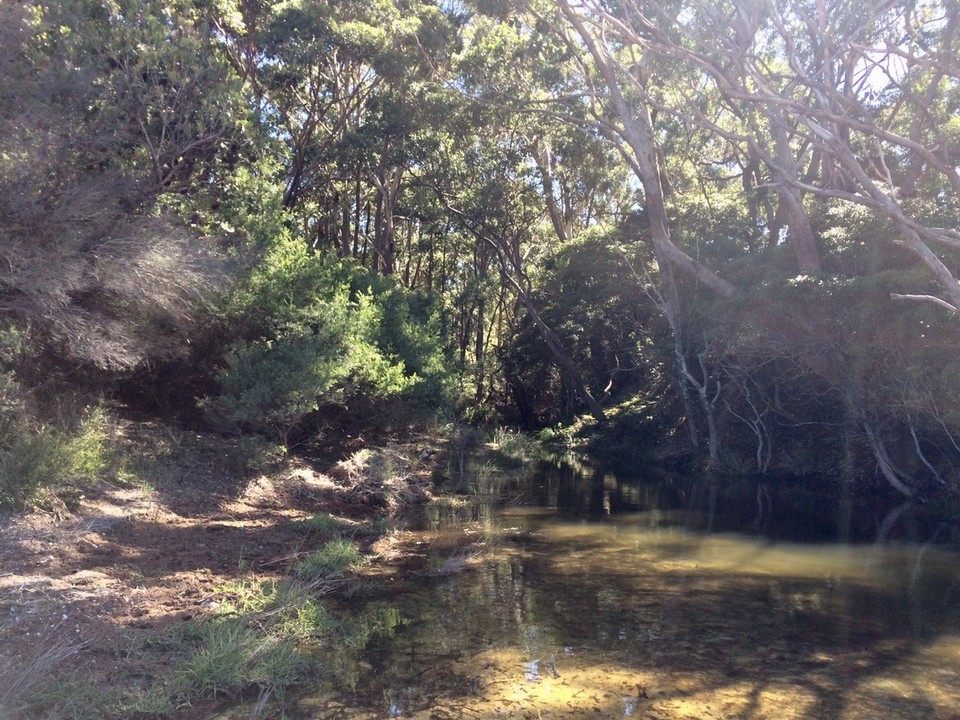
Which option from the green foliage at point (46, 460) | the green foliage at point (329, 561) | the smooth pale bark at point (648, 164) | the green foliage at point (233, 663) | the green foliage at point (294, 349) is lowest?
the green foliage at point (233, 663)

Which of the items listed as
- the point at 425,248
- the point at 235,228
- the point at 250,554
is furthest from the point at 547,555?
the point at 425,248

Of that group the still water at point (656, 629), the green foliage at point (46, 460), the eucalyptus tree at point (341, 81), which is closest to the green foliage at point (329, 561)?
the still water at point (656, 629)

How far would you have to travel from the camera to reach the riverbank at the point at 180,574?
6375 millimetres

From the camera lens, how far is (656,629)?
8805mm

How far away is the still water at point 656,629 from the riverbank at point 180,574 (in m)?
0.81

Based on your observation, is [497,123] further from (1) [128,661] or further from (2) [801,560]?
(1) [128,661]

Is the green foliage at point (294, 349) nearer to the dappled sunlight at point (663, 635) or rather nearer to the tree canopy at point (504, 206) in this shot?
the tree canopy at point (504, 206)

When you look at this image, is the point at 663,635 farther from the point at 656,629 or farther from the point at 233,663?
the point at 233,663

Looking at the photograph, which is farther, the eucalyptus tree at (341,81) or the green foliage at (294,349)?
the eucalyptus tree at (341,81)

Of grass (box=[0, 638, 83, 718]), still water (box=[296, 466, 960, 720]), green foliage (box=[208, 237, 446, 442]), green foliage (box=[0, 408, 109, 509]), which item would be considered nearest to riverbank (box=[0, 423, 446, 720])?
grass (box=[0, 638, 83, 718])

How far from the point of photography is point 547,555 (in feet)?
40.8

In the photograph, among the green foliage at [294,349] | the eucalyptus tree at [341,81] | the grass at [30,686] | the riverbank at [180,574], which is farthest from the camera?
the eucalyptus tree at [341,81]

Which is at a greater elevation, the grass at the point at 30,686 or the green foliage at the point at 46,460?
the green foliage at the point at 46,460

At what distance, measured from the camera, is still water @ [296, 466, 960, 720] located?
6871 millimetres
